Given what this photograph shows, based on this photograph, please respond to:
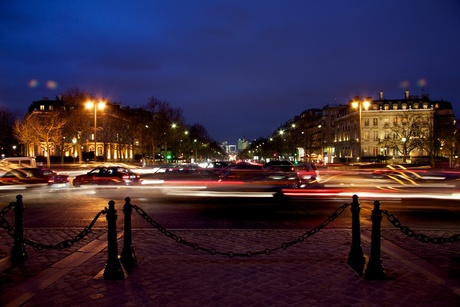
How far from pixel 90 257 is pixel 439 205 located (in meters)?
14.0

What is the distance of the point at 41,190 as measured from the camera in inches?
884

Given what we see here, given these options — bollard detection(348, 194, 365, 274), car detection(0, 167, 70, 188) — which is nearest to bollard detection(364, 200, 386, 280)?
bollard detection(348, 194, 365, 274)

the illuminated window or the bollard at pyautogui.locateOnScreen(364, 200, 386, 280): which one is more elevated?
the illuminated window

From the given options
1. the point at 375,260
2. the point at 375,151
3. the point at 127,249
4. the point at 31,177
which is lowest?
the point at 375,260

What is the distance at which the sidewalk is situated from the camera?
5352mm

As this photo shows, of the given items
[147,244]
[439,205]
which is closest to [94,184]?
[147,244]

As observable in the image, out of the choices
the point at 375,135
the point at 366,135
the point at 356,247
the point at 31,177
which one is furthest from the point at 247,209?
the point at 375,135

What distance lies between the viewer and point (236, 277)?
6.26m

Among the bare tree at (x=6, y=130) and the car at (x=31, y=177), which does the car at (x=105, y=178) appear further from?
the bare tree at (x=6, y=130)

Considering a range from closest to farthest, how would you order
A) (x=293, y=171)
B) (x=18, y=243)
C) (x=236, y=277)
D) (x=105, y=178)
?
(x=236, y=277), (x=18, y=243), (x=293, y=171), (x=105, y=178)

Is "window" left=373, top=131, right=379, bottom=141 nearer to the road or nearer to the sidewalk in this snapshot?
the road

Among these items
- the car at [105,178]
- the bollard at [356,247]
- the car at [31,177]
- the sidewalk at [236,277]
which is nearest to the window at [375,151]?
the car at [105,178]

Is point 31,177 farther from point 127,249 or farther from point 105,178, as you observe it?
point 127,249

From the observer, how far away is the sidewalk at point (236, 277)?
5.35m
